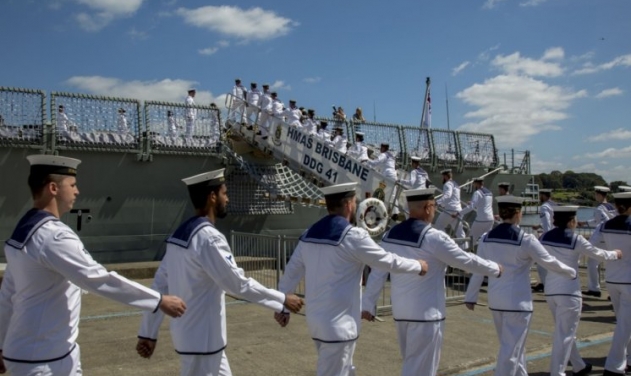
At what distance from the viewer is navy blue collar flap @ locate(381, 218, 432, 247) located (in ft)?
16.0

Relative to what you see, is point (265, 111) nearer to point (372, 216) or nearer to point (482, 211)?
point (372, 216)

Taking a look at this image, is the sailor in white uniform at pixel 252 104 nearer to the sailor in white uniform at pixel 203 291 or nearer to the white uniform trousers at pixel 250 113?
the white uniform trousers at pixel 250 113

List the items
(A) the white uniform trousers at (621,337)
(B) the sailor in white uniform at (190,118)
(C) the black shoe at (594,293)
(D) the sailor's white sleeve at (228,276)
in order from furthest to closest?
1. (B) the sailor in white uniform at (190,118)
2. (C) the black shoe at (594,293)
3. (A) the white uniform trousers at (621,337)
4. (D) the sailor's white sleeve at (228,276)

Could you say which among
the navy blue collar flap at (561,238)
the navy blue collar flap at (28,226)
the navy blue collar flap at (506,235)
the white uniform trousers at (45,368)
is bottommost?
the white uniform trousers at (45,368)

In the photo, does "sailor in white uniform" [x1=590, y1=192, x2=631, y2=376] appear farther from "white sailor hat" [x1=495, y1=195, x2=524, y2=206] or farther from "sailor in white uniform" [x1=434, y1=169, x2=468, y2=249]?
"sailor in white uniform" [x1=434, y1=169, x2=468, y2=249]

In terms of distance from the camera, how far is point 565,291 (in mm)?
5941

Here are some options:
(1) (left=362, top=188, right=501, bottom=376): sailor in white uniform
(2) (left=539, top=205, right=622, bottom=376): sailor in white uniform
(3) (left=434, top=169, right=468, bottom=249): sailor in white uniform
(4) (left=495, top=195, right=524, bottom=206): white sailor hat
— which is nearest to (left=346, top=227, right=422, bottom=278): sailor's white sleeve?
(1) (left=362, top=188, right=501, bottom=376): sailor in white uniform

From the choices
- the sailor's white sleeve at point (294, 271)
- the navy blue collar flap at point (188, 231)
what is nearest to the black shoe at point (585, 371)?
the sailor's white sleeve at point (294, 271)

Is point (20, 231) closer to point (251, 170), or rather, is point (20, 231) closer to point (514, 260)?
point (514, 260)

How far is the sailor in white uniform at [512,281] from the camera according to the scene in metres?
5.27

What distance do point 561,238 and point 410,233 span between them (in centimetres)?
233

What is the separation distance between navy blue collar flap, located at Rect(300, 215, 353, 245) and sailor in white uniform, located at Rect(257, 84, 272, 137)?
11.8 m

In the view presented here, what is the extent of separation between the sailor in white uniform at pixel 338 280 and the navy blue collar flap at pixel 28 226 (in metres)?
1.93

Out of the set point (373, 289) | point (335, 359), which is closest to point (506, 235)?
point (373, 289)
